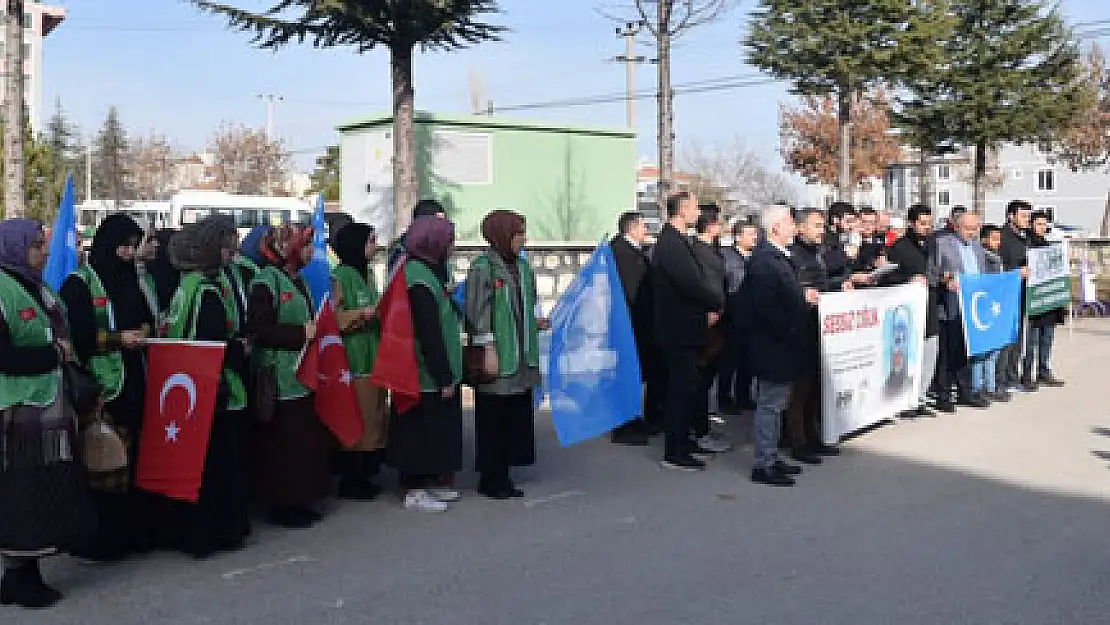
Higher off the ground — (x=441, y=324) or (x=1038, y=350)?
(x=441, y=324)

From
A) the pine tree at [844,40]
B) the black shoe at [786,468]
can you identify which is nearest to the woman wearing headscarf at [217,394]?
the black shoe at [786,468]

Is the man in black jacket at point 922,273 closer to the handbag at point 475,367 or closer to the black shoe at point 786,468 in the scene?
the black shoe at point 786,468

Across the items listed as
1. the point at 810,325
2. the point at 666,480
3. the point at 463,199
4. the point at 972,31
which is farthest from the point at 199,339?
the point at 972,31

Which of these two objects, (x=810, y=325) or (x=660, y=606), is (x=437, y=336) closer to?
(x=660, y=606)

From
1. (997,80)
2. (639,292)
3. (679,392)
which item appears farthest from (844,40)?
(679,392)

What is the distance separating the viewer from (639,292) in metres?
9.18

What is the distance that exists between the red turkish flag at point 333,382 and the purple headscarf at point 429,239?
64cm

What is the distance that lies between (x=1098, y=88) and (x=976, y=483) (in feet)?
121

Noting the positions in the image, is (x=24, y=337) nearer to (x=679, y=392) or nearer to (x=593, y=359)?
(x=593, y=359)

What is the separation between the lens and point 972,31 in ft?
70.7

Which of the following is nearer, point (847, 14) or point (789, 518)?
point (789, 518)

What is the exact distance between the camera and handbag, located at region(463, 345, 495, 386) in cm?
687

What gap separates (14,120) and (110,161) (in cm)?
4770

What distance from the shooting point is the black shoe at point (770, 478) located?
7.38 meters
